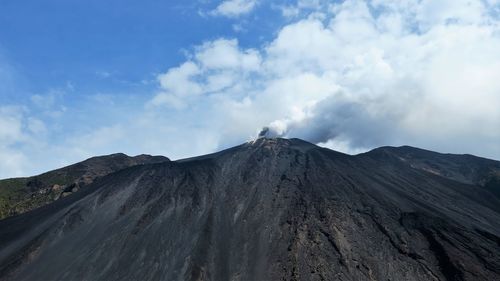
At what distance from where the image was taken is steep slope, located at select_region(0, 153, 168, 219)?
81188mm

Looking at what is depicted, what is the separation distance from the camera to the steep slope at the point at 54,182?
81188mm

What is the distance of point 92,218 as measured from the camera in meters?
47.6

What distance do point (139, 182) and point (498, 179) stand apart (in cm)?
6234

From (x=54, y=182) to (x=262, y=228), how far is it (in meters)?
66.1

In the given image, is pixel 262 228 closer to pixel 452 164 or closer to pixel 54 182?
pixel 452 164

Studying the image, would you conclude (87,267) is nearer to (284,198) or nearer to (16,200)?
(284,198)

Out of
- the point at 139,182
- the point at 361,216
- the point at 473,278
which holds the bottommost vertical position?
the point at 473,278

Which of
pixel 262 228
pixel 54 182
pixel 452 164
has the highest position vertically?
pixel 54 182

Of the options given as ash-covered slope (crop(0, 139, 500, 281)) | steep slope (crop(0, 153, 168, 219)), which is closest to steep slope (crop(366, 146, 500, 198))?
ash-covered slope (crop(0, 139, 500, 281))

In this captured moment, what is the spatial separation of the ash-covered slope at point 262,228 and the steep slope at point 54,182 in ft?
86.5

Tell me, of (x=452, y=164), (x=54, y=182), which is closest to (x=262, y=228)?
(x=452, y=164)

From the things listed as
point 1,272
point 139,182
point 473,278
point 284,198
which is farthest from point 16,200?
point 473,278

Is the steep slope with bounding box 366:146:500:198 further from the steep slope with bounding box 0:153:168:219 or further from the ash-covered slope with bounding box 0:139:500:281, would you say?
the steep slope with bounding box 0:153:168:219

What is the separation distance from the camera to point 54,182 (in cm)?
9194
